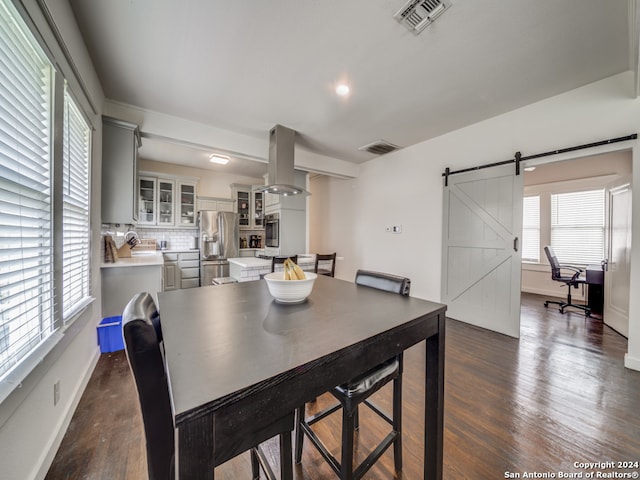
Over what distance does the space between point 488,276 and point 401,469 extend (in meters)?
2.68

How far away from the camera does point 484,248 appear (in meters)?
3.19

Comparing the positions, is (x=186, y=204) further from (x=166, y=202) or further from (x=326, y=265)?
(x=326, y=265)

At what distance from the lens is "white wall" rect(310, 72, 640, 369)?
227 cm

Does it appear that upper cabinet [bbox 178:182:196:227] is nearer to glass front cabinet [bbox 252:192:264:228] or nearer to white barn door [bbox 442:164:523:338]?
glass front cabinet [bbox 252:192:264:228]

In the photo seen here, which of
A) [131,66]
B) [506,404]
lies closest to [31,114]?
[131,66]

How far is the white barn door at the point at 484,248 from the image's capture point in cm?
292

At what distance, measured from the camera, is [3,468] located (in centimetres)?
95

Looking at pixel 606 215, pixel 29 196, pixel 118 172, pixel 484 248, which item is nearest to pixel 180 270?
pixel 118 172

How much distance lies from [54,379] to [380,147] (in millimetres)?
4338

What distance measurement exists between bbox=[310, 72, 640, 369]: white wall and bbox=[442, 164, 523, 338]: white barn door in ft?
0.62

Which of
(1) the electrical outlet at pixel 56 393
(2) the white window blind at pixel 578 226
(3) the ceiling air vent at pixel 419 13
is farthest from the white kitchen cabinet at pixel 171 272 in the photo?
(2) the white window blind at pixel 578 226

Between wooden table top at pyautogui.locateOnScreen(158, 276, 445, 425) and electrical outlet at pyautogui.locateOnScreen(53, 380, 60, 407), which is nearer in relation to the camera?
wooden table top at pyautogui.locateOnScreen(158, 276, 445, 425)

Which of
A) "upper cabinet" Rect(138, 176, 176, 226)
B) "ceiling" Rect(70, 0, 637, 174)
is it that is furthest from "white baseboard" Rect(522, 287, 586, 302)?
"upper cabinet" Rect(138, 176, 176, 226)

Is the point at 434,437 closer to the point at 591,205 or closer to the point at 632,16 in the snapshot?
the point at 632,16
